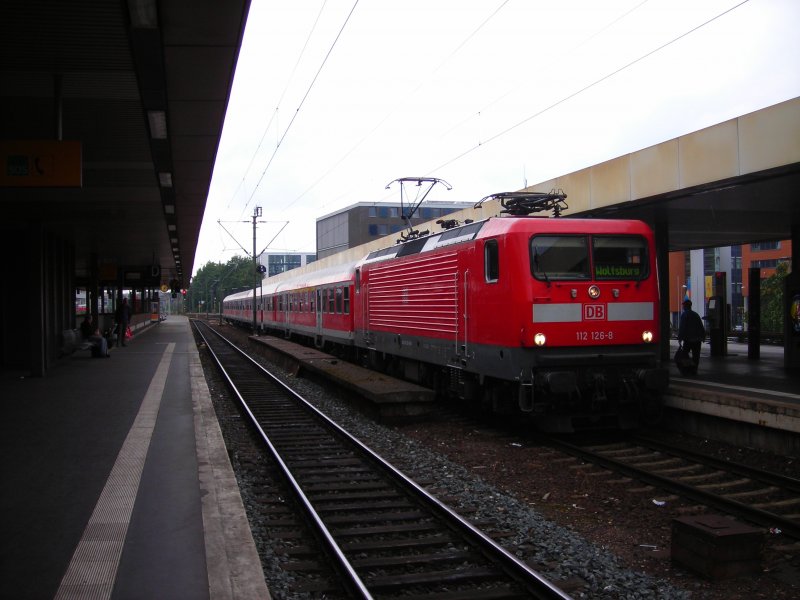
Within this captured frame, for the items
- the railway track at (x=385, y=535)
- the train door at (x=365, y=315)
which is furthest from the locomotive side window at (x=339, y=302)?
the railway track at (x=385, y=535)

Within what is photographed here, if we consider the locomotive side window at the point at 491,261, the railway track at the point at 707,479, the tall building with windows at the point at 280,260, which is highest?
the tall building with windows at the point at 280,260

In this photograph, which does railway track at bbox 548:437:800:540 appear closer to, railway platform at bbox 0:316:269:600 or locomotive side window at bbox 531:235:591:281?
locomotive side window at bbox 531:235:591:281

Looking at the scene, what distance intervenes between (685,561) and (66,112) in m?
9.40

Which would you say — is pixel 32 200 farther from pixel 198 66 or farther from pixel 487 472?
pixel 487 472

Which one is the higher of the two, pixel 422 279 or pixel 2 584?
pixel 422 279

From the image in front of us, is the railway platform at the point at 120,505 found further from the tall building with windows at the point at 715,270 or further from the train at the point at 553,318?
the tall building with windows at the point at 715,270

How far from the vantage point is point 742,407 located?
9125mm

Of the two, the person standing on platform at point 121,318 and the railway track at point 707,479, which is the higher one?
the person standing on platform at point 121,318

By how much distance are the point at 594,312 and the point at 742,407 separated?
224 centimetres

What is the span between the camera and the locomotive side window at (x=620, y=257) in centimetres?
973

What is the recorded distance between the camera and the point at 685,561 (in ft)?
17.4

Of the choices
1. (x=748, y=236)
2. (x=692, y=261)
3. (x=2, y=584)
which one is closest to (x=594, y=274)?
(x=2, y=584)

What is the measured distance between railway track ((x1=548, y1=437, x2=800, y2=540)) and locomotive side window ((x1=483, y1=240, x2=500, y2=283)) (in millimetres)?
2440

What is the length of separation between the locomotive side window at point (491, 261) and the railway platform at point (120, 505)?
14.0ft
